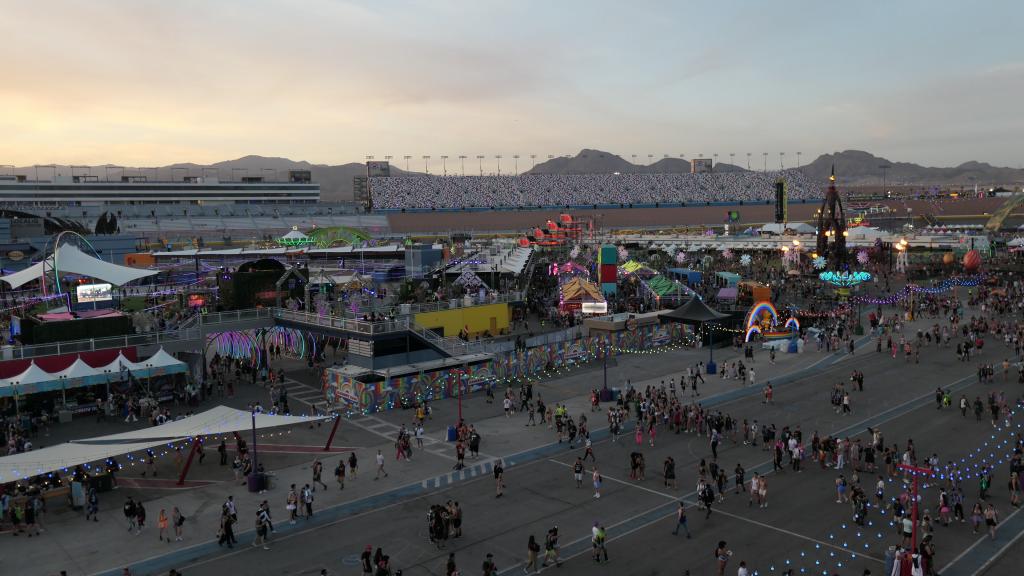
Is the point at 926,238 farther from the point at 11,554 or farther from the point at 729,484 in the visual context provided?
the point at 11,554

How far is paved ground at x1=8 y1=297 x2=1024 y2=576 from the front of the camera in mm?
18141

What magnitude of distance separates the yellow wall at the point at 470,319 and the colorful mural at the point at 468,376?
17.7 ft

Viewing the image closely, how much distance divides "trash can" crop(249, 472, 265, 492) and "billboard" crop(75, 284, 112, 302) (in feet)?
77.3

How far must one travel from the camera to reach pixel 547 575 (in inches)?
688

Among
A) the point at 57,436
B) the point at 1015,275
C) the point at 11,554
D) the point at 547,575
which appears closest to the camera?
the point at 547,575

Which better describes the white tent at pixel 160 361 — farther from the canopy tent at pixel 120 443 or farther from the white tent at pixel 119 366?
the canopy tent at pixel 120 443

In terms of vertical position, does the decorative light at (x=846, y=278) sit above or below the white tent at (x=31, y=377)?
below

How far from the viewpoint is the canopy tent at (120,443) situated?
2006 centimetres

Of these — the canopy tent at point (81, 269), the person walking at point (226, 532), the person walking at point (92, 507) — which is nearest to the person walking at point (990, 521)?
the person walking at point (226, 532)

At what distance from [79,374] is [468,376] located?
638 inches

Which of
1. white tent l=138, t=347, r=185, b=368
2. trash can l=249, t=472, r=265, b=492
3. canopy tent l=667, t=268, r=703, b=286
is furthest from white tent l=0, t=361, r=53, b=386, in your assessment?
canopy tent l=667, t=268, r=703, b=286

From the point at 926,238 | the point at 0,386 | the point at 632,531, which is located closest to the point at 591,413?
the point at 632,531

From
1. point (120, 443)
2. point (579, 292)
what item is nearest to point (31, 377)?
point (120, 443)

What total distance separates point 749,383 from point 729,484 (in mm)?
14573
